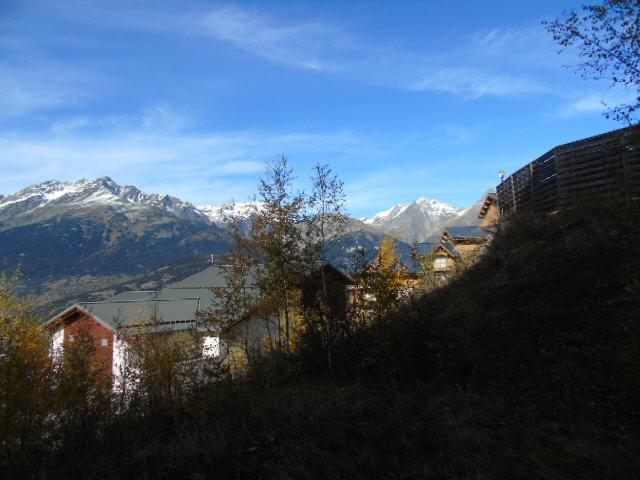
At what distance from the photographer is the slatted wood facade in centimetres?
1235

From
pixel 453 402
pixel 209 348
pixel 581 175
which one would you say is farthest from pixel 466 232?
pixel 453 402

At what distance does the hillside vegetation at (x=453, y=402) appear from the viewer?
17.5 ft

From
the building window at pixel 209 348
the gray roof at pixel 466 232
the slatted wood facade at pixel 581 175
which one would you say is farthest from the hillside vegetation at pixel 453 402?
the gray roof at pixel 466 232

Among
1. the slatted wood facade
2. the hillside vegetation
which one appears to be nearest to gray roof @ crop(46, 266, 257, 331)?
the slatted wood facade

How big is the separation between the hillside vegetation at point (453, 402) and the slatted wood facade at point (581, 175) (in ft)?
5.08

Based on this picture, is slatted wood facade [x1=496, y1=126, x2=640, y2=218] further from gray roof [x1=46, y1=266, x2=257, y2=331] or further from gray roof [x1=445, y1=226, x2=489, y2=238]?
gray roof [x1=46, y1=266, x2=257, y2=331]

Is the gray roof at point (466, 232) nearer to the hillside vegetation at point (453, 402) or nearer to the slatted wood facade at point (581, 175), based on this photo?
the slatted wood facade at point (581, 175)

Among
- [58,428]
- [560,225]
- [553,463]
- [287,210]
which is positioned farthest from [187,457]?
[560,225]

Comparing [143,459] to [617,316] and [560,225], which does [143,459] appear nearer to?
[617,316]

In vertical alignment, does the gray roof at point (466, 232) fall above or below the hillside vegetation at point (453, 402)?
above

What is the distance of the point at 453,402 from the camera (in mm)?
7160

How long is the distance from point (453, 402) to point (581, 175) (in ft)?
35.8

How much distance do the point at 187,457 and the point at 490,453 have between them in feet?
14.2

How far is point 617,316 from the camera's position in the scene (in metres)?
7.72
